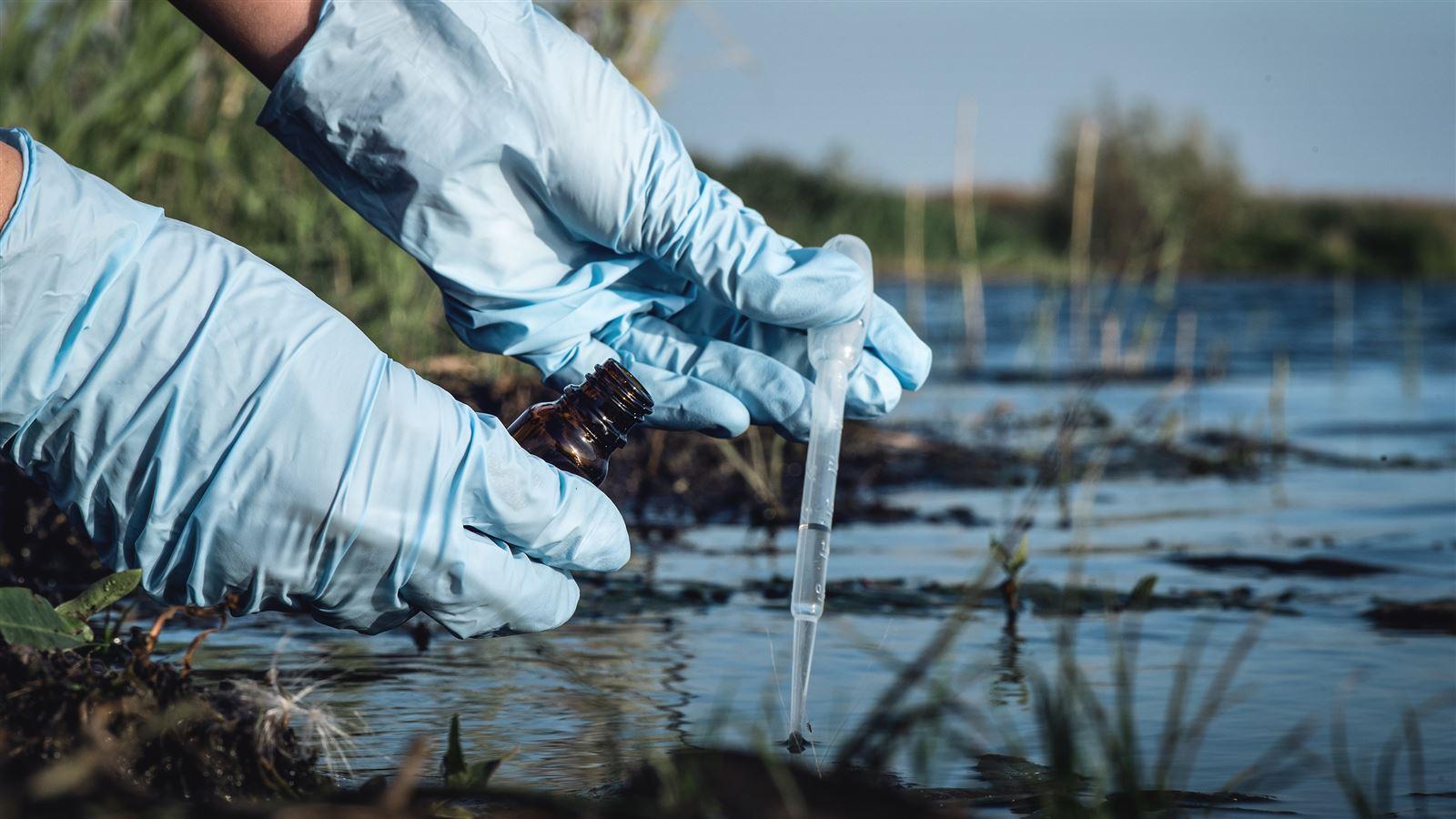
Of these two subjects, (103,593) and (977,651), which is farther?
(977,651)

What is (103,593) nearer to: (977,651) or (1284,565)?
(977,651)

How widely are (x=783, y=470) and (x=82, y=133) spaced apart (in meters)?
2.61

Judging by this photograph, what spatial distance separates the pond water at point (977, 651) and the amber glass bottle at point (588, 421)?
38cm

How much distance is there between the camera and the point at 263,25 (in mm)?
2082

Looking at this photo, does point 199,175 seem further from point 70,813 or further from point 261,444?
point 70,813

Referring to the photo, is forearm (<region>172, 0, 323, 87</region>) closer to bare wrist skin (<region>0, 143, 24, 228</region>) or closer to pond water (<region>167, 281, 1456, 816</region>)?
bare wrist skin (<region>0, 143, 24, 228</region>)

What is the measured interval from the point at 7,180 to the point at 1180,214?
2854 cm

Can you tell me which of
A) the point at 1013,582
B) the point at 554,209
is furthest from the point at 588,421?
the point at 1013,582

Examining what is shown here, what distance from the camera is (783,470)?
205 inches

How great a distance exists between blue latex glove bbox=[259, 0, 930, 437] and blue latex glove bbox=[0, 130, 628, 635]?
26cm

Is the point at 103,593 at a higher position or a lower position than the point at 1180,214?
lower

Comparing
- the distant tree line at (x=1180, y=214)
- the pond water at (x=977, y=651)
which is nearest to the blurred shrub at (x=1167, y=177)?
the distant tree line at (x=1180, y=214)

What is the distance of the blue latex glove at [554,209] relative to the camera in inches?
82.9

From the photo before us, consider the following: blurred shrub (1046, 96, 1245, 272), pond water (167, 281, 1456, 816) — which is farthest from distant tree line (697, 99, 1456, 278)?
pond water (167, 281, 1456, 816)
